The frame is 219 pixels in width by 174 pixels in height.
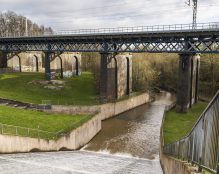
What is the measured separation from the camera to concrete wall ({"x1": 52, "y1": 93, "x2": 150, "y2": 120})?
36656 millimetres

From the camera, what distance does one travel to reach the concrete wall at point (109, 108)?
36.7m

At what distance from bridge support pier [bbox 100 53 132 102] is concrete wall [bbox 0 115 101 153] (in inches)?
502

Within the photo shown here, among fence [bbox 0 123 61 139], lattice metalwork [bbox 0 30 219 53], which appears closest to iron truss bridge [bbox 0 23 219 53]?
lattice metalwork [bbox 0 30 219 53]

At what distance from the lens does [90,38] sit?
4762cm

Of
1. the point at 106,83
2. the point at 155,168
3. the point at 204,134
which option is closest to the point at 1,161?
the point at 155,168

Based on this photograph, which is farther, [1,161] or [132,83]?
[132,83]

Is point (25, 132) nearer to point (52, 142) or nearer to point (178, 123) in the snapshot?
point (52, 142)

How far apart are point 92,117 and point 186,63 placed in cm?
1666

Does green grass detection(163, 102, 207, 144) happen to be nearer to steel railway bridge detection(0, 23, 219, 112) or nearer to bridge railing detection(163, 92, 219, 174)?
steel railway bridge detection(0, 23, 219, 112)

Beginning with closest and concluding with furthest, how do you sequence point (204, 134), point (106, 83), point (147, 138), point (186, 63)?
point (204, 134), point (147, 138), point (186, 63), point (106, 83)

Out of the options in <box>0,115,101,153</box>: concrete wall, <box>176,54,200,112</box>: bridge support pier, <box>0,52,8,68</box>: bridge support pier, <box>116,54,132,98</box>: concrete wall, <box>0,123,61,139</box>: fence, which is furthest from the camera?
<box>0,52,8,68</box>: bridge support pier

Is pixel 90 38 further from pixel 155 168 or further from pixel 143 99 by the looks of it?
pixel 155 168

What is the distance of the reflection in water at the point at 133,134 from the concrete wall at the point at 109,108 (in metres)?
0.93

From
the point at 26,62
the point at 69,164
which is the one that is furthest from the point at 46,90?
the point at 69,164
